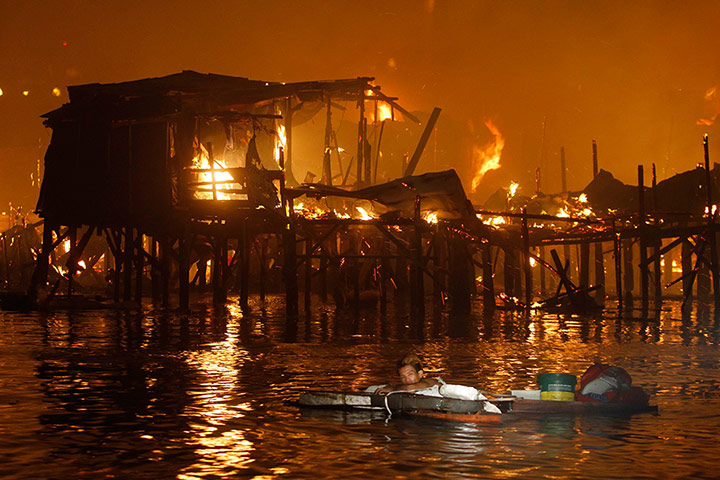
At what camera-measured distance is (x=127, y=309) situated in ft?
85.8

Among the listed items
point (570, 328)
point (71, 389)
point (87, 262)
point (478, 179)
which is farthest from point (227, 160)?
point (478, 179)

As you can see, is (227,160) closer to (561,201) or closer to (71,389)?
(561,201)

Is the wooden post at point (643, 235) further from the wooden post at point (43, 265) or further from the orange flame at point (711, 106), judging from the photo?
the orange flame at point (711, 106)

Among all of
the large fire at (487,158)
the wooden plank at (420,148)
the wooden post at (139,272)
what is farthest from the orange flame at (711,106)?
the wooden post at (139,272)

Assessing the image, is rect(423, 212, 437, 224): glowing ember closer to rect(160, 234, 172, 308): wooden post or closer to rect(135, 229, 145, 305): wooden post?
rect(160, 234, 172, 308): wooden post

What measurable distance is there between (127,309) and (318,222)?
7117 millimetres

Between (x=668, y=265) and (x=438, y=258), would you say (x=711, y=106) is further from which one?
(x=438, y=258)

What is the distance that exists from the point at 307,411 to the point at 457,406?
1647mm

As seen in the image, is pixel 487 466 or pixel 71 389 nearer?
pixel 487 466

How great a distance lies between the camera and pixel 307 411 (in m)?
9.18

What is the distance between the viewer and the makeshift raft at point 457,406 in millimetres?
8578

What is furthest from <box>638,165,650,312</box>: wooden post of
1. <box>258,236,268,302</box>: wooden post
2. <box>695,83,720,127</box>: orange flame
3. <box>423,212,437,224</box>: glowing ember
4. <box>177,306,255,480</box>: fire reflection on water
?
<box>695,83,720,127</box>: orange flame

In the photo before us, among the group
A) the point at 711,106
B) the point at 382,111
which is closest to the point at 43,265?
the point at 382,111

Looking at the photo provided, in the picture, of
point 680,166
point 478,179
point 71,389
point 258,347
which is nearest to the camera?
point 71,389
